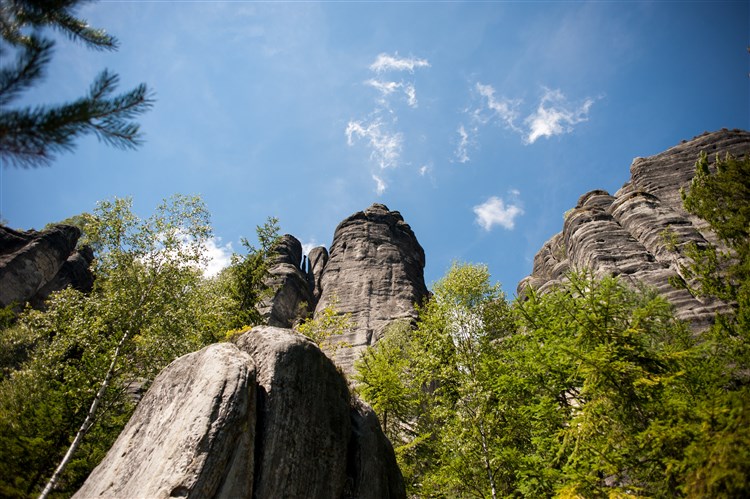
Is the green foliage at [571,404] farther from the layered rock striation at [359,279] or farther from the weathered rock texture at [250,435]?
the layered rock striation at [359,279]

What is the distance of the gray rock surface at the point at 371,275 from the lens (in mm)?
43344

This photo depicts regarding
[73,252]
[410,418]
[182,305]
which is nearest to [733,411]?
[410,418]

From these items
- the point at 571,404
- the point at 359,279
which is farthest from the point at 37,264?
the point at 571,404

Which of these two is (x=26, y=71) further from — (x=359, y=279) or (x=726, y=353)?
(x=359, y=279)

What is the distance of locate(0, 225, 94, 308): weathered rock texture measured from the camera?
39875mm

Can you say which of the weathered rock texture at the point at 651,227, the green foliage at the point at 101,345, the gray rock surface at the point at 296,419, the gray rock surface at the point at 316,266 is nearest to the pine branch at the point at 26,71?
the gray rock surface at the point at 296,419

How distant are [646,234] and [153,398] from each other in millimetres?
43399

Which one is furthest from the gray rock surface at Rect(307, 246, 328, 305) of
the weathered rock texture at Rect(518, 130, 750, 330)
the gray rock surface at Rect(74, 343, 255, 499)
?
the gray rock surface at Rect(74, 343, 255, 499)

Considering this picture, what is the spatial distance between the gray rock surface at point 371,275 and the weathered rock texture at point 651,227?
17.6 metres

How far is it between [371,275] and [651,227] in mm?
32634

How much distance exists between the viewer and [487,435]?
50.9ft

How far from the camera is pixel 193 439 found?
27.5 ft

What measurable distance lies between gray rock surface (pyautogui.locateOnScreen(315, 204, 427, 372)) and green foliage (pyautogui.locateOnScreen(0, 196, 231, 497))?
21.7 meters

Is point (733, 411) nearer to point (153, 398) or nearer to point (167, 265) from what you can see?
point (153, 398)
